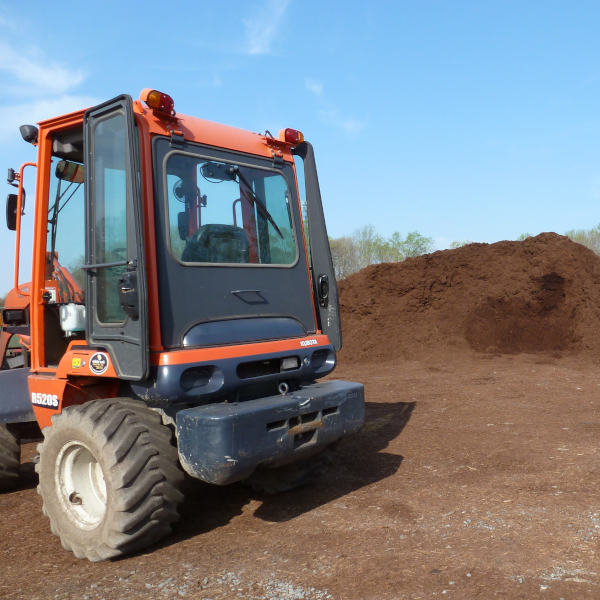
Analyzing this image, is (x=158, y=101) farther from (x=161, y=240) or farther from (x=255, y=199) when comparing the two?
(x=255, y=199)

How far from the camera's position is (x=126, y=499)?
3.33m

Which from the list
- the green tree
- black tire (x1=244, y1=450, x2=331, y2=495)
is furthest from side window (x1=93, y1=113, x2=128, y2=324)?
the green tree

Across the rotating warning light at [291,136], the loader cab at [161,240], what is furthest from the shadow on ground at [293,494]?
→ the rotating warning light at [291,136]

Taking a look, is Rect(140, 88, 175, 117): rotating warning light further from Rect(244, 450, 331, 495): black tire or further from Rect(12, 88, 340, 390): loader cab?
Rect(244, 450, 331, 495): black tire

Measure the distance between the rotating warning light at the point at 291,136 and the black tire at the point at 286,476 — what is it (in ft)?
7.69

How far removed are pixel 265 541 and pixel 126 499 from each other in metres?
0.89

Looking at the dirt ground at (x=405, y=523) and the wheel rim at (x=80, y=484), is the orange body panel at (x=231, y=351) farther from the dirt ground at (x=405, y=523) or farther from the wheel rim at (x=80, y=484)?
the dirt ground at (x=405, y=523)

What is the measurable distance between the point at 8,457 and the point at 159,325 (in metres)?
2.11

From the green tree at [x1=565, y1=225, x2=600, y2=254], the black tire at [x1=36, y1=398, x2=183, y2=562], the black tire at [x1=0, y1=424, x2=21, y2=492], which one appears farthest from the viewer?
the green tree at [x1=565, y1=225, x2=600, y2=254]

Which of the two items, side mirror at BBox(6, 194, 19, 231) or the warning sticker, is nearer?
the warning sticker

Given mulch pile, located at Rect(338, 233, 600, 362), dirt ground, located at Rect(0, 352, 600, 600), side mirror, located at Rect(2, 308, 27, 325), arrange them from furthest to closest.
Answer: mulch pile, located at Rect(338, 233, 600, 362) < side mirror, located at Rect(2, 308, 27, 325) < dirt ground, located at Rect(0, 352, 600, 600)

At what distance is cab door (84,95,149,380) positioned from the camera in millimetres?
3482

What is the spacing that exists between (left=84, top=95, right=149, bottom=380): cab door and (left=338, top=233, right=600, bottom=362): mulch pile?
1057 centimetres

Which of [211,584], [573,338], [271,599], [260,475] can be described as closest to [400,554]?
[271,599]
